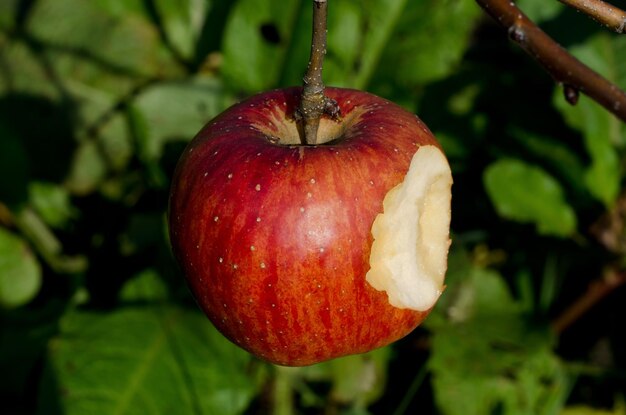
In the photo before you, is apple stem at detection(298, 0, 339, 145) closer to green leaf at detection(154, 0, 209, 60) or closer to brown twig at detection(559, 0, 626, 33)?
brown twig at detection(559, 0, 626, 33)

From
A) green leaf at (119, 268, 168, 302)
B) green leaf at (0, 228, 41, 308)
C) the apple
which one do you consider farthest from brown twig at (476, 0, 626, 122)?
green leaf at (0, 228, 41, 308)

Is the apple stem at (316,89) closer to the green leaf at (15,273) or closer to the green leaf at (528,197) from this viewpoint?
the green leaf at (528,197)

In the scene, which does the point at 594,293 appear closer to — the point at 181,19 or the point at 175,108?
the point at 175,108

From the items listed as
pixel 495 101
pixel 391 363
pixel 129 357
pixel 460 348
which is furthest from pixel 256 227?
pixel 495 101

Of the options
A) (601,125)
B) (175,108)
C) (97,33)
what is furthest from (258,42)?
(601,125)

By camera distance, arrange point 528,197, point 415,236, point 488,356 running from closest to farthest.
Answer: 1. point 415,236
2. point 488,356
3. point 528,197
